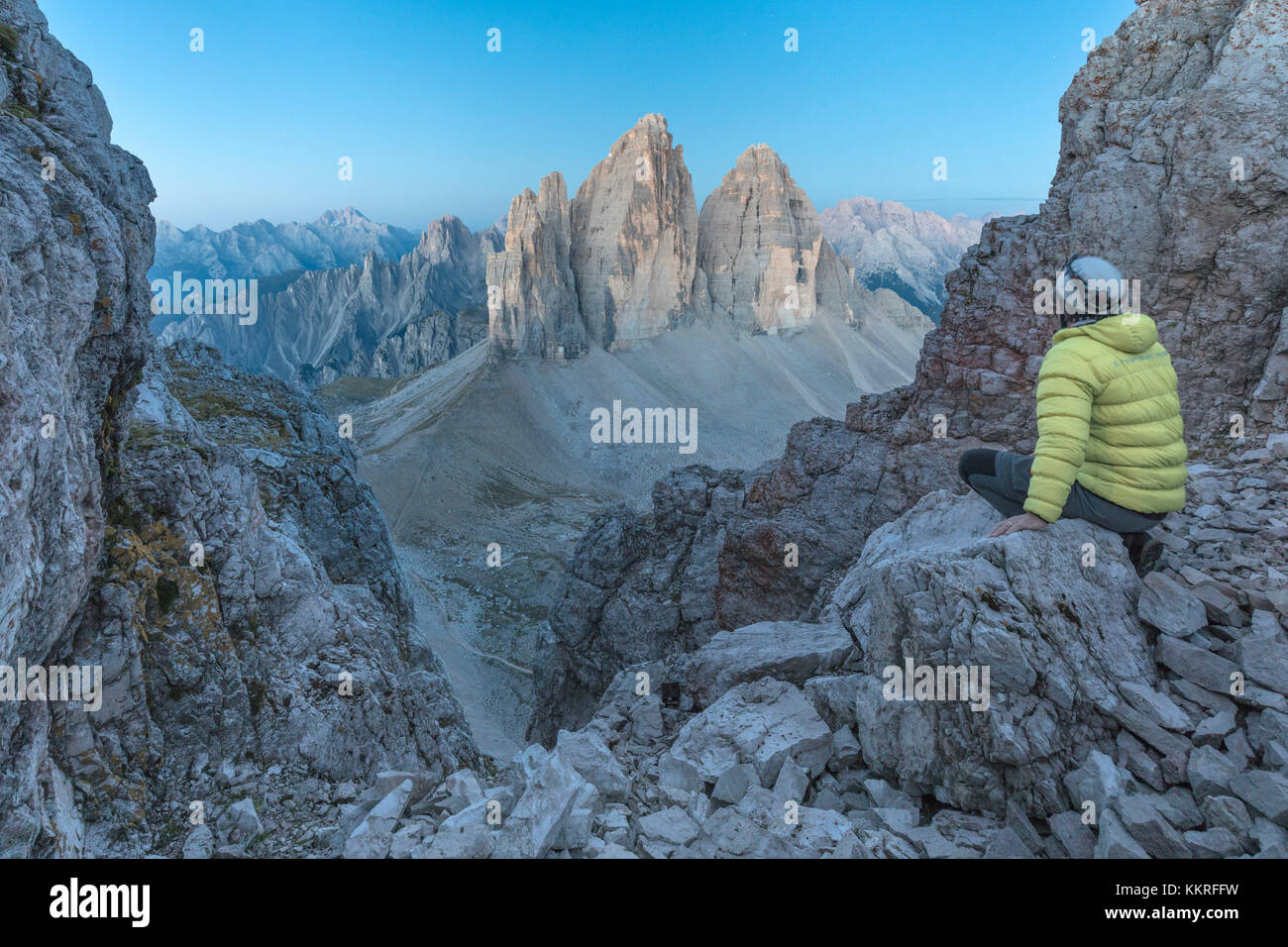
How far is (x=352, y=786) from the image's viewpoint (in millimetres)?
8102

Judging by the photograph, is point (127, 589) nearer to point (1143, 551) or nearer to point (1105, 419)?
point (1105, 419)

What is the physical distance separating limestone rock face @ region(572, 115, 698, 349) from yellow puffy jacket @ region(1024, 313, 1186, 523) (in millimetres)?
87131

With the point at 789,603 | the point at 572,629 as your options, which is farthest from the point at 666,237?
the point at 789,603

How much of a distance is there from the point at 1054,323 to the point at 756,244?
91.0 meters

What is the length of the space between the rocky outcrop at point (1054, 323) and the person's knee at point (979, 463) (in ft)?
18.1

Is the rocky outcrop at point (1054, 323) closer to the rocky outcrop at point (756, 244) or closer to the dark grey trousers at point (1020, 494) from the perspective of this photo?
the dark grey trousers at point (1020, 494)

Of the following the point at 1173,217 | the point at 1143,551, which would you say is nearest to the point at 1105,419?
the point at 1143,551

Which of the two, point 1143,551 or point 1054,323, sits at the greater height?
point 1054,323

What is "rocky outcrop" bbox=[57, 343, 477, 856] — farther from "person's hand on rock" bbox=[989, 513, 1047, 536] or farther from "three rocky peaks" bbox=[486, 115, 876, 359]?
"three rocky peaks" bbox=[486, 115, 876, 359]

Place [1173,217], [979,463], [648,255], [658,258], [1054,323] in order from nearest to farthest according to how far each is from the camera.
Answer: [979,463]
[1173,217]
[1054,323]
[648,255]
[658,258]

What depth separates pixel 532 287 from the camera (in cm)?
8325

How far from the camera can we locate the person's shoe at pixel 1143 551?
5.99 meters

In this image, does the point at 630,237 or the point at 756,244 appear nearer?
the point at 630,237

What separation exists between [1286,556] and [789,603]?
12.1m
